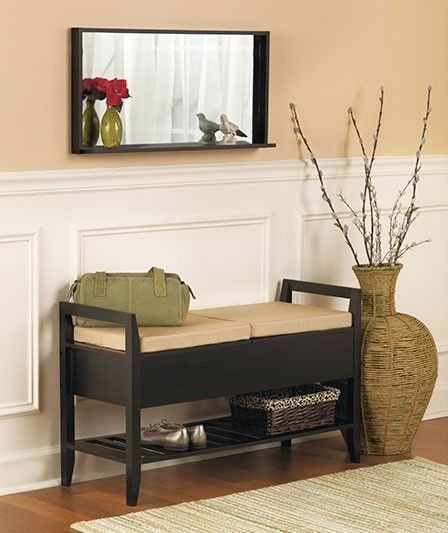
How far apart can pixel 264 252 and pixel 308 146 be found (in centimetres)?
43

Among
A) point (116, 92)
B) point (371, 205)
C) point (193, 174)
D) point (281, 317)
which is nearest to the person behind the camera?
point (116, 92)

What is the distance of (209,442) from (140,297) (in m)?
0.57

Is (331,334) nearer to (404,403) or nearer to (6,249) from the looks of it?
(404,403)

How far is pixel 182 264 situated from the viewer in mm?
4668

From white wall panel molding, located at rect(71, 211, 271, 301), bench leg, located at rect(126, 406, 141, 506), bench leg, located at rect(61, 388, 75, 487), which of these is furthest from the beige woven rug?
white wall panel molding, located at rect(71, 211, 271, 301)

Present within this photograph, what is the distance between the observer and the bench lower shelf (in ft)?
13.8

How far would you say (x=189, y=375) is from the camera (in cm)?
420

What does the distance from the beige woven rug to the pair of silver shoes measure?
0.75ft

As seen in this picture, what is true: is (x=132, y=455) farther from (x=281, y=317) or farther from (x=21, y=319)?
(x=281, y=317)

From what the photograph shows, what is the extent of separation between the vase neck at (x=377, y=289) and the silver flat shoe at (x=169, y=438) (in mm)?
893

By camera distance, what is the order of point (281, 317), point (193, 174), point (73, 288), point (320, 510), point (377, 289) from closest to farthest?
point (320, 510) < point (73, 288) < point (281, 317) < point (193, 174) < point (377, 289)

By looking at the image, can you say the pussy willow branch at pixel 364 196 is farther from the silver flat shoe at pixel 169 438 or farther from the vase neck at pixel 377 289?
the silver flat shoe at pixel 169 438

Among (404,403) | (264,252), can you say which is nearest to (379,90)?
(264,252)

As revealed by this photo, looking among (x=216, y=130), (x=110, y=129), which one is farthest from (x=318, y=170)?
(x=110, y=129)
